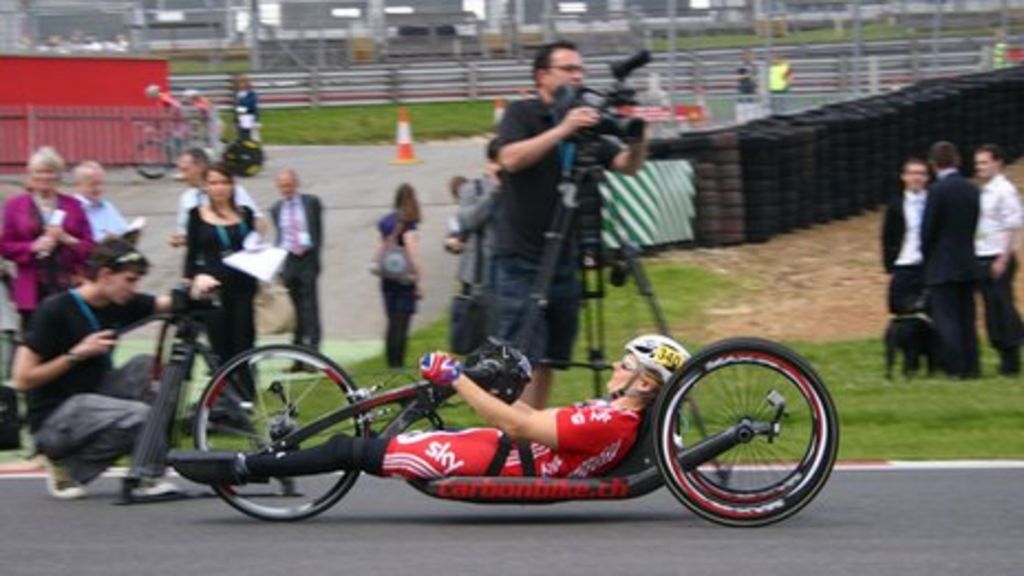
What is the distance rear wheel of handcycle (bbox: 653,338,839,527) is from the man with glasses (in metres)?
2.51

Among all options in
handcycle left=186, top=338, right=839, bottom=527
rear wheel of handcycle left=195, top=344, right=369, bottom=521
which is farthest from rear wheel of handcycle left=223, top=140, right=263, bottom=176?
handcycle left=186, top=338, right=839, bottom=527

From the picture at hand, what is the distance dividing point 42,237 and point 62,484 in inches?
134

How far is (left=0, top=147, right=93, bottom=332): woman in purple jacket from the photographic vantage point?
1199cm

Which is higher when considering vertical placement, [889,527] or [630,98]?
[630,98]

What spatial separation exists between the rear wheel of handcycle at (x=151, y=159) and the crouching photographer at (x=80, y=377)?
19504 millimetres

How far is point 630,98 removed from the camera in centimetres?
866

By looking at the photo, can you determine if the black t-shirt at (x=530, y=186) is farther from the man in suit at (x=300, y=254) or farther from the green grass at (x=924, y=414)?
the man in suit at (x=300, y=254)

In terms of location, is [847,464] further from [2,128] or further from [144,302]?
[2,128]

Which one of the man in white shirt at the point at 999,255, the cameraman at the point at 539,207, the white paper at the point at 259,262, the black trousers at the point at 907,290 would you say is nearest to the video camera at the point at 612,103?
the cameraman at the point at 539,207

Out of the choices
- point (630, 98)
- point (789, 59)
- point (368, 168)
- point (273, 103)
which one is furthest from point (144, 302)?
point (273, 103)

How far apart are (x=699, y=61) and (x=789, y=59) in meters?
2.26

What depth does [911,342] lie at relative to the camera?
13742 millimetres

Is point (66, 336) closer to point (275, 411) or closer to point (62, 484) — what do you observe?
point (62, 484)

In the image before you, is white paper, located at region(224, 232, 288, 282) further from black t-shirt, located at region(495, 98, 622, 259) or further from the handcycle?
the handcycle
